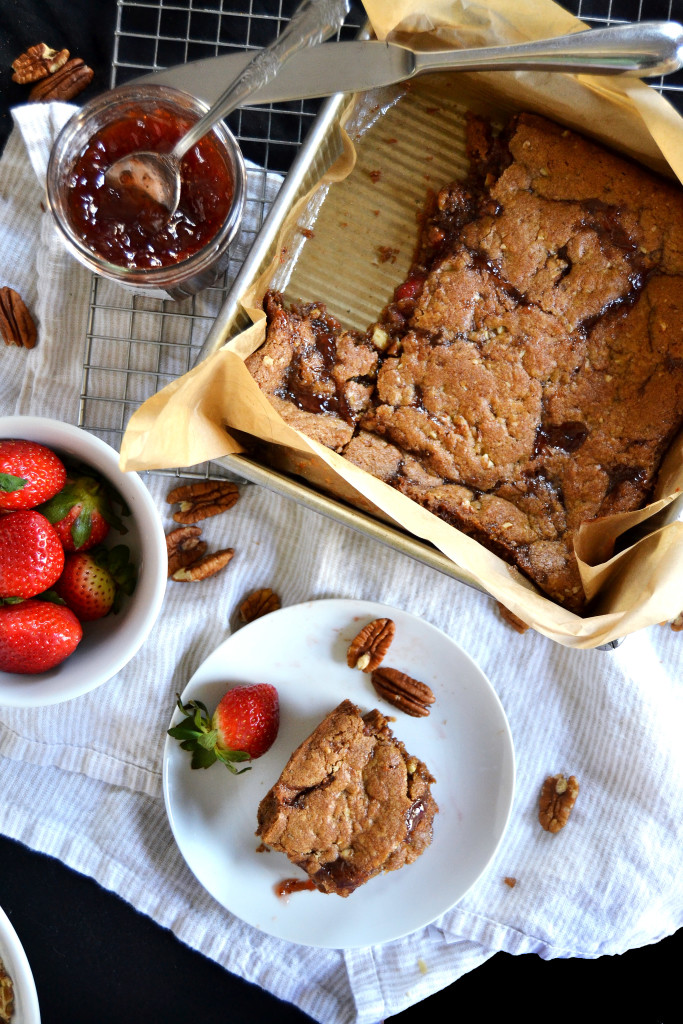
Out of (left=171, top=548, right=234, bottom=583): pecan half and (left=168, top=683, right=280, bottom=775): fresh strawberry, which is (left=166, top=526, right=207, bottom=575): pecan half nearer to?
(left=171, top=548, right=234, bottom=583): pecan half

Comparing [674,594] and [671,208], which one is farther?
[671,208]

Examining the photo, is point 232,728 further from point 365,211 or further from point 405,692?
point 365,211

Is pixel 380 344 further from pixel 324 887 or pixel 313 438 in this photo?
pixel 324 887

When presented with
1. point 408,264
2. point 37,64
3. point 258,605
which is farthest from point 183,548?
point 37,64

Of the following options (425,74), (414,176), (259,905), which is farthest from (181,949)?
(425,74)

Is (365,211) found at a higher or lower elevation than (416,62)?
lower

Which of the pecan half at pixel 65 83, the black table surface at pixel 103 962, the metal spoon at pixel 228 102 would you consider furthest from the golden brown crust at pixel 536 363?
the black table surface at pixel 103 962
